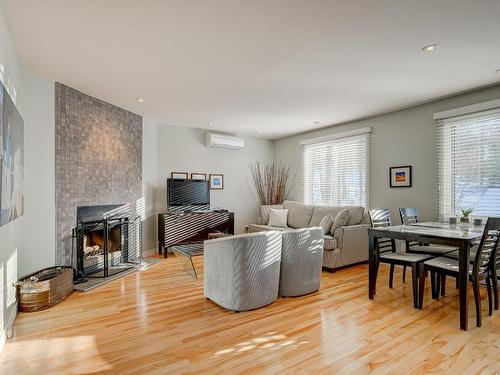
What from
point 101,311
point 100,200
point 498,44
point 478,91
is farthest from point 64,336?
point 478,91

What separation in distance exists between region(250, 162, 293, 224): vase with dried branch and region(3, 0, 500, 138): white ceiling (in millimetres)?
2708

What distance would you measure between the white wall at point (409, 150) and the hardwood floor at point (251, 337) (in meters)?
1.65

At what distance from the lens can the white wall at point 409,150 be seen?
4270 mm

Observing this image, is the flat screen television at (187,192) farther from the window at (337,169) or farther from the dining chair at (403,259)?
the dining chair at (403,259)

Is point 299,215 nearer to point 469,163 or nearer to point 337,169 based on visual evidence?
point 337,169

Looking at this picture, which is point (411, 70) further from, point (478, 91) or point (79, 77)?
point (79, 77)

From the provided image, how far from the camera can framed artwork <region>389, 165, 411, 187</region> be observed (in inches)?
181

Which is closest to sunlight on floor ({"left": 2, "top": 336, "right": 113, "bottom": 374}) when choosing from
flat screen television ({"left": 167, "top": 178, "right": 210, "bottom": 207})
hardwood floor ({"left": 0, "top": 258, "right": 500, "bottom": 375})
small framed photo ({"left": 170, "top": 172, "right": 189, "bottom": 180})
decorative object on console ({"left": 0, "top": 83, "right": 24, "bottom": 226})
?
hardwood floor ({"left": 0, "top": 258, "right": 500, "bottom": 375})

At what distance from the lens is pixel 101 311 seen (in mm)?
2840

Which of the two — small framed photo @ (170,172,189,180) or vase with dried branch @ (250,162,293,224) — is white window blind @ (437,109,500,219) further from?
small framed photo @ (170,172,189,180)

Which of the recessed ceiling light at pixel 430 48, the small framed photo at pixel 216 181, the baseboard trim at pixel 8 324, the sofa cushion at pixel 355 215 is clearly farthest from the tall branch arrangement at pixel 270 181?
the baseboard trim at pixel 8 324

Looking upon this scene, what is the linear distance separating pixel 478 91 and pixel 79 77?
16.2 feet

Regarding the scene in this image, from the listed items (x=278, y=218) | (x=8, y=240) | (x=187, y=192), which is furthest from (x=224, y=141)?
(x=8, y=240)

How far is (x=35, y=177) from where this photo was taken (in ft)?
10.7
